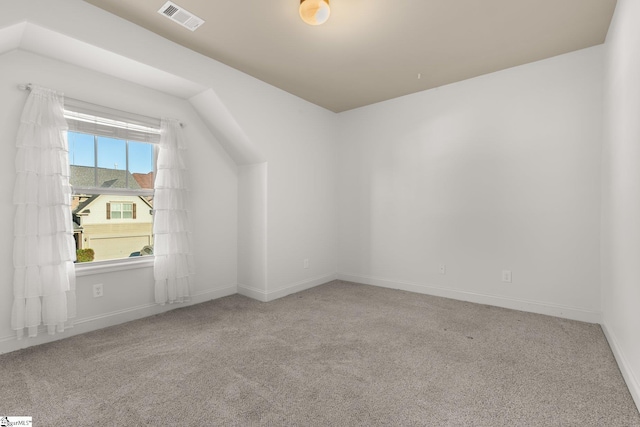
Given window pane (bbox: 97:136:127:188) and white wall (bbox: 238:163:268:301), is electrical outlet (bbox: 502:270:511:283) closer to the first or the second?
white wall (bbox: 238:163:268:301)

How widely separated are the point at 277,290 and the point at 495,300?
8.44ft

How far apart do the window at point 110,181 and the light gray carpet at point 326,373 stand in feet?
2.81

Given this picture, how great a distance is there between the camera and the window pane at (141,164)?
3268 mm

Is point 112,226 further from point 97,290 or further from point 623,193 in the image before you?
point 623,193

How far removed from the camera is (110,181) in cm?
308

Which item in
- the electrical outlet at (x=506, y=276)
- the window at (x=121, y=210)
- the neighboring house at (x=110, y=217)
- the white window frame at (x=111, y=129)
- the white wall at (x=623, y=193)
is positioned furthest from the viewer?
the electrical outlet at (x=506, y=276)

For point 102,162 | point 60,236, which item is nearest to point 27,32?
point 102,162

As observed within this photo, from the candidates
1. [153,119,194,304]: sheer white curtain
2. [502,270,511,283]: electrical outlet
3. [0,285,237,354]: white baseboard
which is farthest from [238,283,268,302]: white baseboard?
[502,270,511,283]: electrical outlet

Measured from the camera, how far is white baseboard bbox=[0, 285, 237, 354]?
2.40 metres

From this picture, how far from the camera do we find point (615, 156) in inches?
94.3

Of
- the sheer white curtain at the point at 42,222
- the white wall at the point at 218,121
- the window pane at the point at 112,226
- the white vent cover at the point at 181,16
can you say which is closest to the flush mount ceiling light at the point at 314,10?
the white vent cover at the point at 181,16

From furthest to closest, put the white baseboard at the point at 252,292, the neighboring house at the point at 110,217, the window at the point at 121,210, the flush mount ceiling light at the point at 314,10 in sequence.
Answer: the white baseboard at the point at 252,292 → the window at the point at 121,210 → the neighboring house at the point at 110,217 → the flush mount ceiling light at the point at 314,10

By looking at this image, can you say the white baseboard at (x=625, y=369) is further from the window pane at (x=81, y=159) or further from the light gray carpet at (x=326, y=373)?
the window pane at (x=81, y=159)

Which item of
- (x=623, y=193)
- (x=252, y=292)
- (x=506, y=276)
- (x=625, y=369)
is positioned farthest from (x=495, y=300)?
(x=252, y=292)
